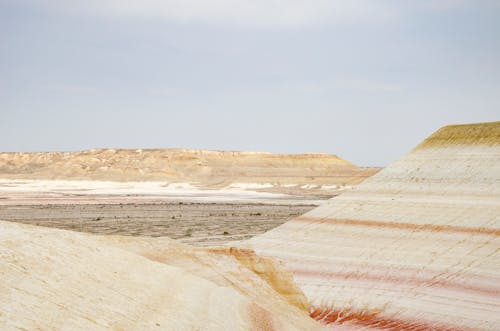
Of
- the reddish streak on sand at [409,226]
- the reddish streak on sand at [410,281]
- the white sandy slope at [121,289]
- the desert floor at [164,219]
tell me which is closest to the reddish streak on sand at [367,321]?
the reddish streak on sand at [410,281]

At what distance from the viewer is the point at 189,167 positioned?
145 meters

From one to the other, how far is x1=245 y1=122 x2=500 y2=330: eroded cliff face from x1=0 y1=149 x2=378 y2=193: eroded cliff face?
85.4 meters

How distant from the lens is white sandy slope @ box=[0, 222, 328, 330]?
8195 mm

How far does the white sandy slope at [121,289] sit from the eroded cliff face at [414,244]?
496cm

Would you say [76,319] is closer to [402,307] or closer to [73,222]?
[402,307]

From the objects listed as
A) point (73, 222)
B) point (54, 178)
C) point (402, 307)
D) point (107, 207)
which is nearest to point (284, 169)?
point (54, 178)

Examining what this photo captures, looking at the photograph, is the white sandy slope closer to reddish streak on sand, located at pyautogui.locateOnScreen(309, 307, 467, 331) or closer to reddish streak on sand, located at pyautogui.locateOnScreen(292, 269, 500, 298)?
reddish streak on sand, located at pyautogui.locateOnScreen(309, 307, 467, 331)

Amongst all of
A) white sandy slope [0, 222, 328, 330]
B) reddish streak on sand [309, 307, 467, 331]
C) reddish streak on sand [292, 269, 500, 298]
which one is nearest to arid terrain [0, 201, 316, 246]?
reddish streak on sand [292, 269, 500, 298]

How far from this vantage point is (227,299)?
484 inches

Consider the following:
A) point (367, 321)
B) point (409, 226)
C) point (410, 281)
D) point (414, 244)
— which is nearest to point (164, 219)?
point (409, 226)

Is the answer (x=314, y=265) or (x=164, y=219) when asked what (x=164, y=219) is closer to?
(x=164, y=219)

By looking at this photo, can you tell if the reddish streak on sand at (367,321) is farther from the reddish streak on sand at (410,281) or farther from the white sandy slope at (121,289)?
the white sandy slope at (121,289)

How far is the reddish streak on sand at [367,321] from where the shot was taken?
17.3 metres

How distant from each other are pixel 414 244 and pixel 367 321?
5966 millimetres
